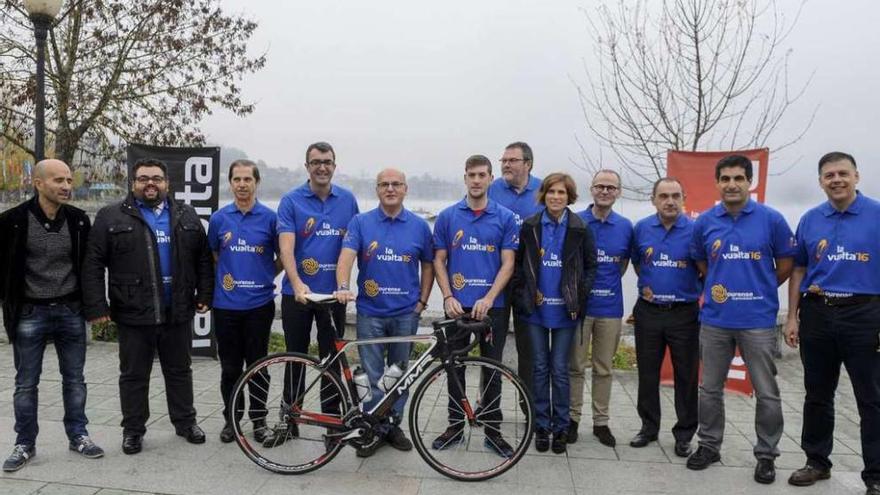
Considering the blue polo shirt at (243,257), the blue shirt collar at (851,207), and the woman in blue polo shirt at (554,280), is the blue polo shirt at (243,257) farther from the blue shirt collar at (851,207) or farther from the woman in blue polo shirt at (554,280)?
the blue shirt collar at (851,207)

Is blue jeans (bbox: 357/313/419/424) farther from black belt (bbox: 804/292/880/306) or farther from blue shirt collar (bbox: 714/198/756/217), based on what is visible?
black belt (bbox: 804/292/880/306)

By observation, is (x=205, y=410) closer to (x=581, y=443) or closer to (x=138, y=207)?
(x=138, y=207)

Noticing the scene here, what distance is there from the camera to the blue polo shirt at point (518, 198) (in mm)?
4852

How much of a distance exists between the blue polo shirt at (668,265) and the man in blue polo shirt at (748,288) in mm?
211

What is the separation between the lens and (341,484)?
3.71 m

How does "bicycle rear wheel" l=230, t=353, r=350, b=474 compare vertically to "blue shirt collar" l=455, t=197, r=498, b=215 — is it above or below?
below

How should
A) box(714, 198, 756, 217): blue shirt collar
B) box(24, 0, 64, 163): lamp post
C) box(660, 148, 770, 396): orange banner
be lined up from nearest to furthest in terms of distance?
box(714, 198, 756, 217): blue shirt collar → box(660, 148, 770, 396): orange banner → box(24, 0, 64, 163): lamp post

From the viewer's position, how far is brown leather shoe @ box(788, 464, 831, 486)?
3799mm

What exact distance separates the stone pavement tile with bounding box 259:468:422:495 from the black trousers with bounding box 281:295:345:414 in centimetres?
40

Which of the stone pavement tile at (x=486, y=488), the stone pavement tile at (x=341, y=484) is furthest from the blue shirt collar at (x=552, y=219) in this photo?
the stone pavement tile at (x=341, y=484)

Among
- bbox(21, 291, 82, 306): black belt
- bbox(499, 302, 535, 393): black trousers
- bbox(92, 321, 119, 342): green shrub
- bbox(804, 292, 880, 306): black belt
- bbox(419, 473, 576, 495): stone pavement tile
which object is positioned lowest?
bbox(92, 321, 119, 342): green shrub

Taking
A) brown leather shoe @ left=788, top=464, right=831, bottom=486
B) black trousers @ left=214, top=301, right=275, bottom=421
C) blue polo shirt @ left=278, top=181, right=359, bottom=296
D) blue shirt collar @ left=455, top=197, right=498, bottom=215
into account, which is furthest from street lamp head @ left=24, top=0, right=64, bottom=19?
brown leather shoe @ left=788, top=464, right=831, bottom=486

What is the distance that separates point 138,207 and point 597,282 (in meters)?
3.21

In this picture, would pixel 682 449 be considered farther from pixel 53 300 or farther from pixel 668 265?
pixel 53 300
